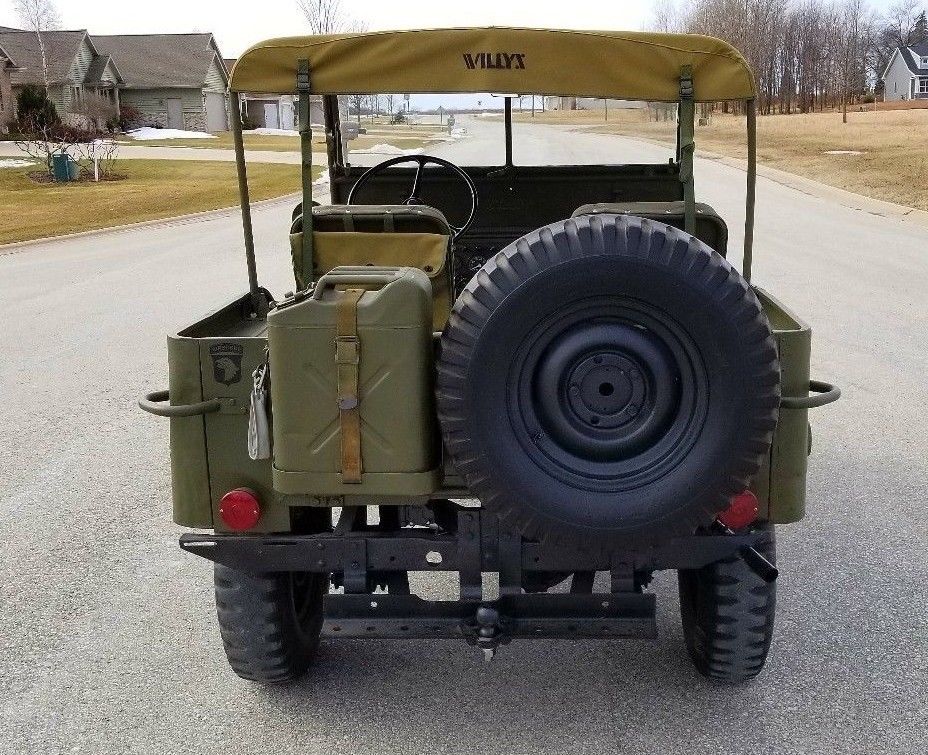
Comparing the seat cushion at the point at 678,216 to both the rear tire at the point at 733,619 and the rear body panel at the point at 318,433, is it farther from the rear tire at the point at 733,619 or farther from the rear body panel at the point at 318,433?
the rear tire at the point at 733,619

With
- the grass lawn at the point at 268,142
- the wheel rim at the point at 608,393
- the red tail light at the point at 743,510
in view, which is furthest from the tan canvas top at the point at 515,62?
the grass lawn at the point at 268,142

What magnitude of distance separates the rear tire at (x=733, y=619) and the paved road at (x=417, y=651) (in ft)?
0.39

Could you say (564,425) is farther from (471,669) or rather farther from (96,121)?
(96,121)

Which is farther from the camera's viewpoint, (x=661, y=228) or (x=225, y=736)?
(x=225, y=736)

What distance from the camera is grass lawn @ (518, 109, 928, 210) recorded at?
24.1m

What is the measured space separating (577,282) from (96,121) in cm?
5203

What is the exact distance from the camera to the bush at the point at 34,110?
150 feet

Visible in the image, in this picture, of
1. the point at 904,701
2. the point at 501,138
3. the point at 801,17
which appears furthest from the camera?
the point at 801,17

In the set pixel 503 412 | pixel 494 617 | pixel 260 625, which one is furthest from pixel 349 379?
pixel 260 625

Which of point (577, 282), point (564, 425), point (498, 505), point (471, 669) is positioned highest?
point (577, 282)

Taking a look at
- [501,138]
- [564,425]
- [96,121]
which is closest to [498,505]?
[564,425]

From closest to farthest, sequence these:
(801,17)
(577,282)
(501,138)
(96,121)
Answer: (577,282) < (501,138) < (96,121) < (801,17)

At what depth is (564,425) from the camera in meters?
3.03

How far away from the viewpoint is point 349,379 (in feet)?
9.95
